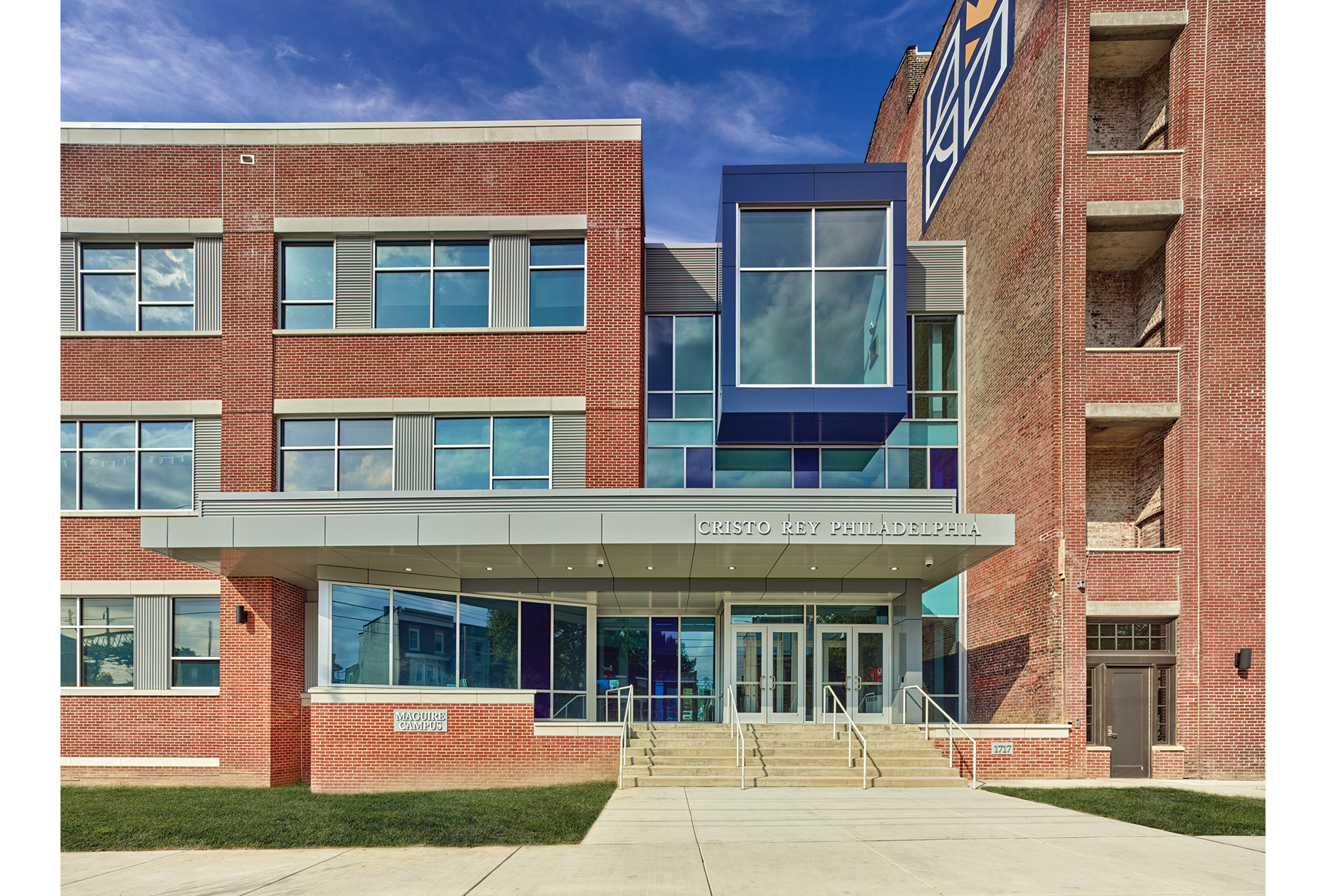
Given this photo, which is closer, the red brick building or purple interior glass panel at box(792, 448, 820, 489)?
the red brick building

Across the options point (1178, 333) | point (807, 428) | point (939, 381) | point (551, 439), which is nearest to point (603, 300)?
point (551, 439)

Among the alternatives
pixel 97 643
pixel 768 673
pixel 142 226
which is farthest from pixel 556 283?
pixel 97 643

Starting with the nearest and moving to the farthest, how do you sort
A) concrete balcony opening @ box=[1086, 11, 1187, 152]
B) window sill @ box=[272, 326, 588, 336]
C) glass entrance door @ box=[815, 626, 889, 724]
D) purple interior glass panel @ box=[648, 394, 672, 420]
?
concrete balcony opening @ box=[1086, 11, 1187, 152], window sill @ box=[272, 326, 588, 336], glass entrance door @ box=[815, 626, 889, 724], purple interior glass panel @ box=[648, 394, 672, 420]

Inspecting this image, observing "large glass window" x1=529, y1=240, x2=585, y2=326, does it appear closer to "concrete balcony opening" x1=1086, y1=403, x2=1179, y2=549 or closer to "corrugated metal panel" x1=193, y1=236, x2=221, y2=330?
"corrugated metal panel" x1=193, y1=236, x2=221, y2=330

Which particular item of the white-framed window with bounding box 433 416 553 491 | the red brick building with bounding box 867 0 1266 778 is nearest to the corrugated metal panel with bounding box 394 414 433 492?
the white-framed window with bounding box 433 416 553 491

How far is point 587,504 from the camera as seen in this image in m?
16.4

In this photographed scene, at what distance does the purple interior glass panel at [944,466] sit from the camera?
22.7m

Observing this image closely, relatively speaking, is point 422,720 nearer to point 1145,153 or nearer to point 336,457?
point 336,457

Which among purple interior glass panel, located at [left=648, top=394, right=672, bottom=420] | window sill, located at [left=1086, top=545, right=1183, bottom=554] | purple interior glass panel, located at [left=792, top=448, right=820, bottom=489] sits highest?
purple interior glass panel, located at [left=648, top=394, right=672, bottom=420]

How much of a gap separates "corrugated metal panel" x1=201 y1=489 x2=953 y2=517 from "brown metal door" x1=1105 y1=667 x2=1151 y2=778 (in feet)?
18.8

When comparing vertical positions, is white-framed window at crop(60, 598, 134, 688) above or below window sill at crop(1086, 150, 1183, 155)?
below

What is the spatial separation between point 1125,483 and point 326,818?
57.6 feet

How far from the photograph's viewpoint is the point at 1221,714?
Result: 57.1 ft

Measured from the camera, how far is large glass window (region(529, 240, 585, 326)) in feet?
65.4
